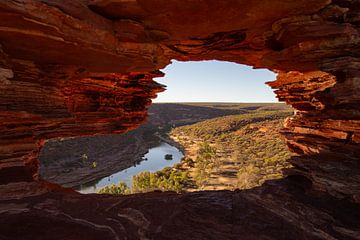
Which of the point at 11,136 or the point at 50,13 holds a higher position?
the point at 50,13

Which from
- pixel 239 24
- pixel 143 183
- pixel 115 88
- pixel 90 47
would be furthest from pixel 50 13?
pixel 143 183

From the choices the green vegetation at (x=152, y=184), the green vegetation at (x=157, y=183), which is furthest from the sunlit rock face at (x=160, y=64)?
the green vegetation at (x=157, y=183)

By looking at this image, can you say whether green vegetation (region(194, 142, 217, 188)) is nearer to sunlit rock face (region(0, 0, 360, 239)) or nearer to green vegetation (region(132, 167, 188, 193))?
green vegetation (region(132, 167, 188, 193))

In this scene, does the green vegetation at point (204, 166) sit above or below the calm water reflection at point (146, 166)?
above

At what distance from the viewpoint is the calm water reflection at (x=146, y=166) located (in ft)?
221

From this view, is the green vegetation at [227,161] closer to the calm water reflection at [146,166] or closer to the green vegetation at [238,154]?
the green vegetation at [238,154]

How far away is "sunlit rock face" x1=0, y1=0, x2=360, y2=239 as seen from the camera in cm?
874

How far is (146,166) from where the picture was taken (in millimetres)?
89812

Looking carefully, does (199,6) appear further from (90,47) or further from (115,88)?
(115,88)

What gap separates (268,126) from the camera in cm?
8581

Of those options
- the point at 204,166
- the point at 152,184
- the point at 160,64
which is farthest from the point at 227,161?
the point at 160,64

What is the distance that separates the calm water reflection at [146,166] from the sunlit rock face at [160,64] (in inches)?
2172

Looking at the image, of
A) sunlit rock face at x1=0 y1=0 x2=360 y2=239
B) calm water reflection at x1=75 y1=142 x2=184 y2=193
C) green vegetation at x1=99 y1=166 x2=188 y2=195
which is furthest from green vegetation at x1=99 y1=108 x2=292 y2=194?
sunlit rock face at x1=0 y1=0 x2=360 y2=239

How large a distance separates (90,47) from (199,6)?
474 centimetres
